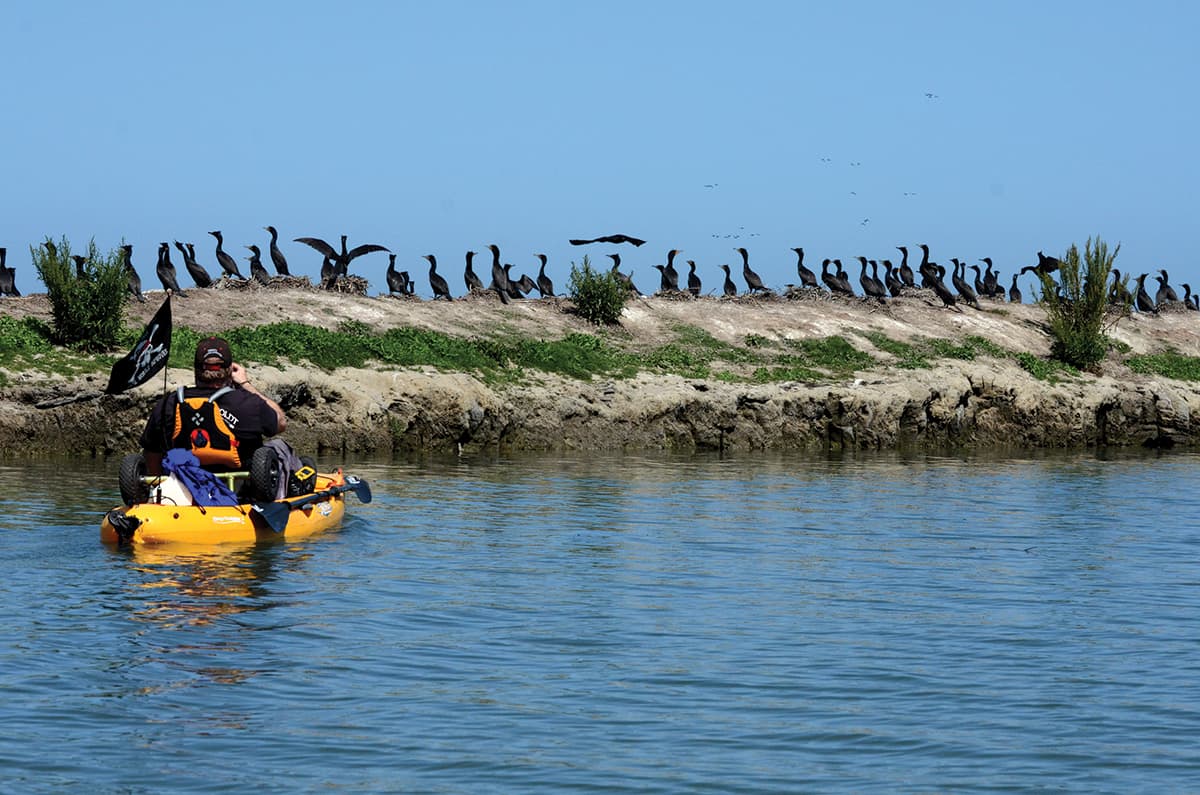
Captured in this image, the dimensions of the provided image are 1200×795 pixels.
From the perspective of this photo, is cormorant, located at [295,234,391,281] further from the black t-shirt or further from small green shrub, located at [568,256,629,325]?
the black t-shirt

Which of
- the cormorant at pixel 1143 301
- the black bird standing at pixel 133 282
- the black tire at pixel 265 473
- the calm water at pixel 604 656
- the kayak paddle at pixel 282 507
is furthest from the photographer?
the cormorant at pixel 1143 301

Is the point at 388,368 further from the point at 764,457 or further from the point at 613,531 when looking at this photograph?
the point at 613,531

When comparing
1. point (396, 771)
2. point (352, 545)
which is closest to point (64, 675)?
point (396, 771)

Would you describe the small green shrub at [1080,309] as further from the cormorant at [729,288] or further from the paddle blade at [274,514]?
the paddle blade at [274,514]

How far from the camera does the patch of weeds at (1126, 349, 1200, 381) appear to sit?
1827 inches

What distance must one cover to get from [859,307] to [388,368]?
1831 cm

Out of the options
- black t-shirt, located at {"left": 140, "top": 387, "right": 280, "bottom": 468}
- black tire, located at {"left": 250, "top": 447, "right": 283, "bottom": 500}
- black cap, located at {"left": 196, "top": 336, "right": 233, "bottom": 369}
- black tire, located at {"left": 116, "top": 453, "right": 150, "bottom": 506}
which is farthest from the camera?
black tire, located at {"left": 250, "top": 447, "right": 283, "bottom": 500}

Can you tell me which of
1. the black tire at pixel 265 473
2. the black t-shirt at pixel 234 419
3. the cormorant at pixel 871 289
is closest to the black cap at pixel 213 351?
the black t-shirt at pixel 234 419

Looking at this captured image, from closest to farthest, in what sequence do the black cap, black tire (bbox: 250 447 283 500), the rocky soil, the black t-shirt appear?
the black cap
the black t-shirt
black tire (bbox: 250 447 283 500)
the rocky soil

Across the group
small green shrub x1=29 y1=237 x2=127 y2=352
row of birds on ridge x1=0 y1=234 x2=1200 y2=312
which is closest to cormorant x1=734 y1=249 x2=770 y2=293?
row of birds on ridge x1=0 y1=234 x2=1200 y2=312

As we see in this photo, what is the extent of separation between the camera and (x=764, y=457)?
1341 inches

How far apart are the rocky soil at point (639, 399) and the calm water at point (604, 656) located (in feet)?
30.9

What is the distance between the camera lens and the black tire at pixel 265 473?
17109 mm

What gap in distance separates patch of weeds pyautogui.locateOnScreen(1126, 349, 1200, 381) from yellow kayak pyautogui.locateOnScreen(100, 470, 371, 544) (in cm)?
3378
